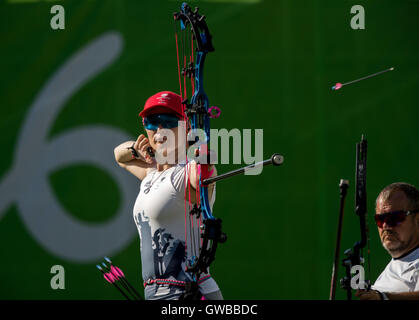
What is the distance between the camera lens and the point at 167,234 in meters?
2.89

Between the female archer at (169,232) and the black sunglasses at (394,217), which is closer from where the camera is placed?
the black sunglasses at (394,217)

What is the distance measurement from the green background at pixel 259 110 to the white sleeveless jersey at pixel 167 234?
176 cm

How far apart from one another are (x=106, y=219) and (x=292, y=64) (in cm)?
169

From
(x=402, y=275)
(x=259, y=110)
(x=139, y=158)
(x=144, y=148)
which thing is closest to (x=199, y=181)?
(x=144, y=148)

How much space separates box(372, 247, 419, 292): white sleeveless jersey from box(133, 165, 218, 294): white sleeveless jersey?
712mm

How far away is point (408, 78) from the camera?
4.72 meters

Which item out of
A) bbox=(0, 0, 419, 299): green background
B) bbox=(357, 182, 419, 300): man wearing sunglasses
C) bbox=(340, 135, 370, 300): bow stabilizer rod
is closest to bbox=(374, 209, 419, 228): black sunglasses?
bbox=(357, 182, 419, 300): man wearing sunglasses

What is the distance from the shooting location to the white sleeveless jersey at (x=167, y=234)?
9.41ft

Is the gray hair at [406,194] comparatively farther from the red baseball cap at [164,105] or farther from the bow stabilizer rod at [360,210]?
the red baseball cap at [164,105]

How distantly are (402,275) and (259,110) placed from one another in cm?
221

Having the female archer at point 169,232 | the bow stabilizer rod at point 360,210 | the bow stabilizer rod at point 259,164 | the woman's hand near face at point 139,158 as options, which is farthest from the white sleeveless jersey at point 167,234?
the bow stabilizer rod at point 360,210

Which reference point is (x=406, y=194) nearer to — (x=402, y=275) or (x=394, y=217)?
(x=394, y=217)
